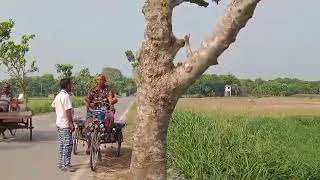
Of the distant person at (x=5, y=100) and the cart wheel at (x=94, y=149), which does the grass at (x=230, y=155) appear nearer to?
the cart wheel at (x=94, y=149)

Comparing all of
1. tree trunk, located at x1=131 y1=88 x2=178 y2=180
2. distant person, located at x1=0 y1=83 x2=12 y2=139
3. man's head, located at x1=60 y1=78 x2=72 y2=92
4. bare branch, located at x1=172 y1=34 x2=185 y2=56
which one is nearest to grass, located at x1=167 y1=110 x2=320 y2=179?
tree trunk, located at x1=131 y1=88 x2=178 y2=180

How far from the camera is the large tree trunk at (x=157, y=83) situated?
5988 millimetres

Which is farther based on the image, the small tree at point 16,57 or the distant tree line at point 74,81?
the distant tree line at point 74,81

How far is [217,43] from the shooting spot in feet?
18.5

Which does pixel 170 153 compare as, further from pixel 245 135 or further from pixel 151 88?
pixel 151 88

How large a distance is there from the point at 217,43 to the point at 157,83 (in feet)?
2.75

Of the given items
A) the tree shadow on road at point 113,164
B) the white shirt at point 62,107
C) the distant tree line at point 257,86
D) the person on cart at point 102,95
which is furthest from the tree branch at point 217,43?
the distant tree line at point 257,86

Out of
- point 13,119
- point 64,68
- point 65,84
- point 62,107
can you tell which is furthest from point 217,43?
point 64,68

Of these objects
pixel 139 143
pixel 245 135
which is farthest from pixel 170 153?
pixel 139 143

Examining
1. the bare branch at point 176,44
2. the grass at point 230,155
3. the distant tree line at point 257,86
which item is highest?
the distant tree line at point 257,86

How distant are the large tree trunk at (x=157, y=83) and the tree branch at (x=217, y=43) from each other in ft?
0.03

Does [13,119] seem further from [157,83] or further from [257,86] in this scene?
[257,86]

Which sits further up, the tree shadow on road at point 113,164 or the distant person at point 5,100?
the distant person at point 5,100

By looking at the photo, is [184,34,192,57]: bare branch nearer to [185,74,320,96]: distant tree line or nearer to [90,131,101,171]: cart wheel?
[90,131,101,171]: cart wheel
